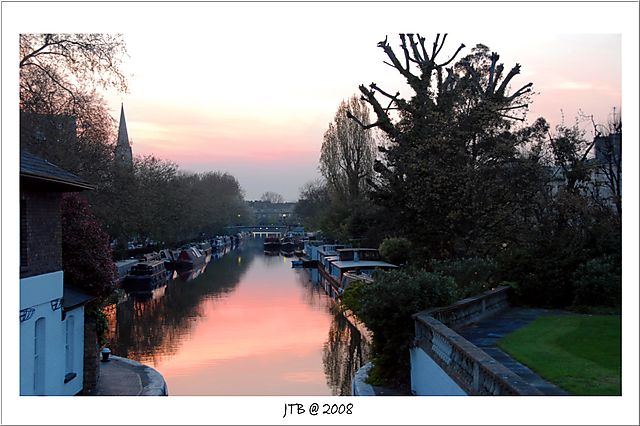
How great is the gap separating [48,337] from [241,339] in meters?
14.5

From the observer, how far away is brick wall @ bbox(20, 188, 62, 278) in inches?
511

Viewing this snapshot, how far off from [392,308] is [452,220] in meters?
13.1

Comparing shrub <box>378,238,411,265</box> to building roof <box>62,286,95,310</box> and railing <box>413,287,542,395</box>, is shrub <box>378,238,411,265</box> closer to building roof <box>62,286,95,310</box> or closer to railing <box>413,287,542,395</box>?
railing <box>413,287,542,395</box>

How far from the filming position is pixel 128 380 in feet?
58.0

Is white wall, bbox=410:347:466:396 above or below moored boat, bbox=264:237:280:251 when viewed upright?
above

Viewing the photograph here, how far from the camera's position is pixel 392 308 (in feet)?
50.9

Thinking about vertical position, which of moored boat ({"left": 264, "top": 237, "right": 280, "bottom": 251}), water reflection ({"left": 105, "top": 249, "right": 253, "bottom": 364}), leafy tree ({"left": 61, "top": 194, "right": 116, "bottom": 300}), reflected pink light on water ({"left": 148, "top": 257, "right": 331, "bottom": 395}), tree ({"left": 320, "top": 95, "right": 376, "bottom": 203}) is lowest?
Result: water reflection ({"left": 105, "top": 249, "right": 253, "bottom": 364})

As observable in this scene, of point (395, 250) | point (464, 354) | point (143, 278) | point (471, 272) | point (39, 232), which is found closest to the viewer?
point (464, 354)

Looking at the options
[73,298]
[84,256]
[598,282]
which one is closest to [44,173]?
[73,298]

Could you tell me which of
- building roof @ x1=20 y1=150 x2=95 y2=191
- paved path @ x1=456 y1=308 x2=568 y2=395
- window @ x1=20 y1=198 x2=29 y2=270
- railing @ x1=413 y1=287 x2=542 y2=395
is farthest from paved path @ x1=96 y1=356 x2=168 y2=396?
paved path @ x1=456 y1=308 x2=568 y2=395

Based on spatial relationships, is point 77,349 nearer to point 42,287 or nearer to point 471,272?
point 42,287

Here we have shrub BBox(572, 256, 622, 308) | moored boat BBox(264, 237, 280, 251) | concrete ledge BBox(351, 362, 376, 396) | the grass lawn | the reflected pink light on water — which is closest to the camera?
the grass lawn

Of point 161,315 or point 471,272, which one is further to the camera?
point 161,315

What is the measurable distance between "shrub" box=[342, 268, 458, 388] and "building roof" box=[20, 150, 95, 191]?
7020mm
